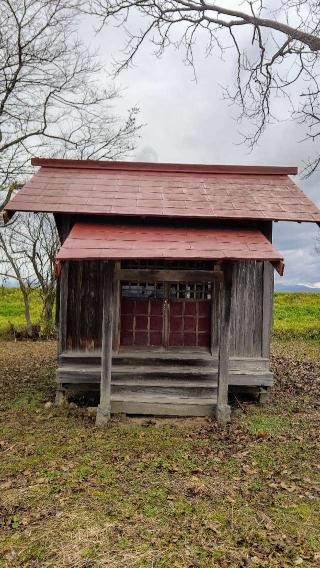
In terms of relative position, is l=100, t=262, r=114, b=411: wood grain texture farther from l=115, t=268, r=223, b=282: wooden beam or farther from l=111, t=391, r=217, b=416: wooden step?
l=111, t=391, r=217, b=416: wooden step

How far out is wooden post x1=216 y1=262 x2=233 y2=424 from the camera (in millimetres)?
7848

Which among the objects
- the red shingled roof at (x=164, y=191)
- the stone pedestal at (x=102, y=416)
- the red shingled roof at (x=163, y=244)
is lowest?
the stone pedestal at (x=102, y=416)

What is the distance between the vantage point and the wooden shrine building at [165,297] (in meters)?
8.16

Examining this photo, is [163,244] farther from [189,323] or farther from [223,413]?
[223,413]

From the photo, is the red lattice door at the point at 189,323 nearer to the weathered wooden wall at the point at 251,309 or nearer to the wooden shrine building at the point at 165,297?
the wooden shrine building at the point at 165,297

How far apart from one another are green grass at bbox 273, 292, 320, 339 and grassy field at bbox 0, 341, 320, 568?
43.1ft

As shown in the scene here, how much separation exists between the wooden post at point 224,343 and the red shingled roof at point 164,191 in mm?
1349

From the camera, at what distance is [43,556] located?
418cm

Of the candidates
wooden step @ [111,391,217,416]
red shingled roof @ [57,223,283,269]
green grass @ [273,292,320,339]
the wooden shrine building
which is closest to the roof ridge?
the wooden shrine building

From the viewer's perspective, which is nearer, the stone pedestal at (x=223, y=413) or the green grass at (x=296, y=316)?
the stone pedestal at (x=223, y=413)

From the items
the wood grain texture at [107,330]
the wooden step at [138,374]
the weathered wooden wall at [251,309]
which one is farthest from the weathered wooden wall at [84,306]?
the weathered wooden wall at [251,309]

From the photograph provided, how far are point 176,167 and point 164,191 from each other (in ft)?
4.70

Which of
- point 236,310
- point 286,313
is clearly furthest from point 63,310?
point 286,313

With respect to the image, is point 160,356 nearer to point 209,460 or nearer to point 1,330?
point 209,460
